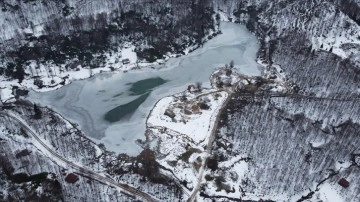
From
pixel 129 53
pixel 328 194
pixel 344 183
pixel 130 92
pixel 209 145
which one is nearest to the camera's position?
pixel 328 194

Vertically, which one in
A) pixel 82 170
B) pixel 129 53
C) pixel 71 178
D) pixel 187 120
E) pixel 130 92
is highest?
pixel 129 53

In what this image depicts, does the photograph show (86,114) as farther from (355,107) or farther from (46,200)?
(355,107)

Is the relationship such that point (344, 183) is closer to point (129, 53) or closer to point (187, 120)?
point (187, 120)

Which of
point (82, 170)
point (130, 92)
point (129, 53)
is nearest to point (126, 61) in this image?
point (129, 53)

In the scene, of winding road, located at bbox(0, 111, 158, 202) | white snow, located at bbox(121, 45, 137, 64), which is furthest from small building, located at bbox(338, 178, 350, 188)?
white snow, located at bbox(121, 45, 137, 64)

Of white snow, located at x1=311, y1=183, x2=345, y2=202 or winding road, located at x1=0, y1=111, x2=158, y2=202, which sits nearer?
winding road, located at x1=0, y1=111, x2=158, y2=202

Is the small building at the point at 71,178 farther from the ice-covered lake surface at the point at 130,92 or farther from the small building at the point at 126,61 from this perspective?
the small building at the point at 126,61

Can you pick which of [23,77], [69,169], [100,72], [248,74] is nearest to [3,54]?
[23,77]

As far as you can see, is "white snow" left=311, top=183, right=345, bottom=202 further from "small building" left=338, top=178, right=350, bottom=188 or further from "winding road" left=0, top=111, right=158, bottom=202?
"winding road" left=0, top=111, right=158, bottom=202
